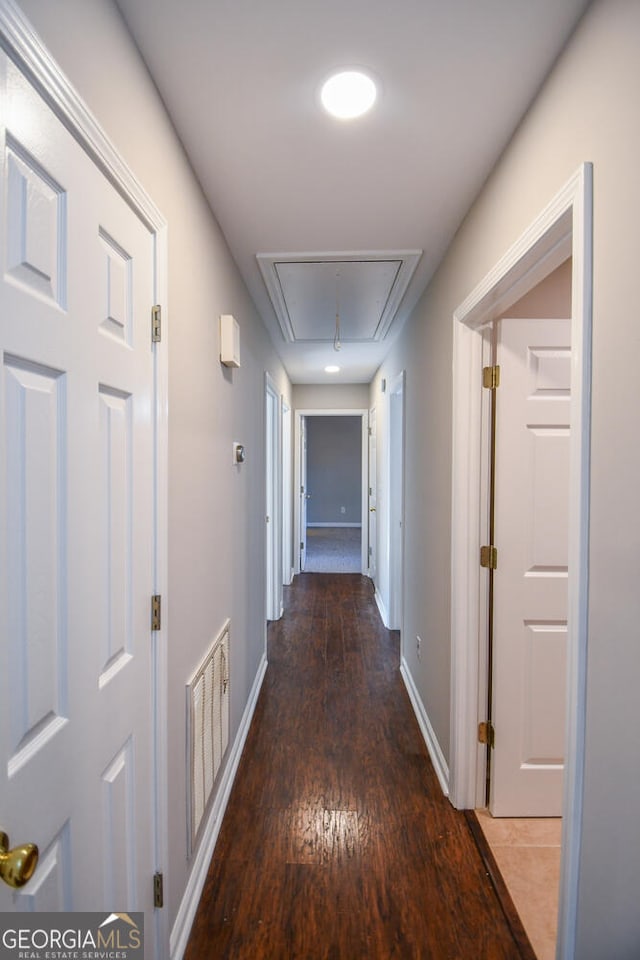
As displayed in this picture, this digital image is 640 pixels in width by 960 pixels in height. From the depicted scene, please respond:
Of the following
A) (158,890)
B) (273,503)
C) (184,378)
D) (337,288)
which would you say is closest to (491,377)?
(337,288)

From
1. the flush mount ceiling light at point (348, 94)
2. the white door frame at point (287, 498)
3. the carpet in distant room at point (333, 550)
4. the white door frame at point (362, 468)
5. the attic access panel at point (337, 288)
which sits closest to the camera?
the flush mount ceiling light at point (348, 94)

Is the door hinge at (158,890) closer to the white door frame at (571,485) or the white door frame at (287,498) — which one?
the white door frame at (571,485)

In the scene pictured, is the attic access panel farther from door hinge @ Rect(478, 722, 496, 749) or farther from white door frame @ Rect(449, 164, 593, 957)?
door hinge @ Rect(478, 722, 496, 749)

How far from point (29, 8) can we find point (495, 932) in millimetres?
2423

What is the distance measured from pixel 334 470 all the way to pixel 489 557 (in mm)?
7819

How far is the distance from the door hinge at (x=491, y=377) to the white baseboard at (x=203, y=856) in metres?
1.97

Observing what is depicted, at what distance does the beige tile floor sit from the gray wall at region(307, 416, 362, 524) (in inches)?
304

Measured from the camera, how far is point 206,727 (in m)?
1.60

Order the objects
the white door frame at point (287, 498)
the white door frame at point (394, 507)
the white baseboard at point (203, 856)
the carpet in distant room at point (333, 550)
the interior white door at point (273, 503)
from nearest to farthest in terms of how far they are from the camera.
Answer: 1. the white baseboard at point (203, 856)
2. the white door frame at point (394, 507)
3. the interior white door at point (273, 503)
4. the white door frame at point (287, 498)
5. the carpet in distant room at point (333, 550)

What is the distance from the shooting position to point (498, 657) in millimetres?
1815

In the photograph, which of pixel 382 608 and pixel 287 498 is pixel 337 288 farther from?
pixel 287 498

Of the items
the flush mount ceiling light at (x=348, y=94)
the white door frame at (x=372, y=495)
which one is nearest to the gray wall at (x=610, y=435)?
the flush mount ceiling light at (x=348, y=94)

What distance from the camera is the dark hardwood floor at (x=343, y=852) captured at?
1354 millimetres

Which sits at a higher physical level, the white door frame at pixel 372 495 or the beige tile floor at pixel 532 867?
the white door frame at pixel 372 495
